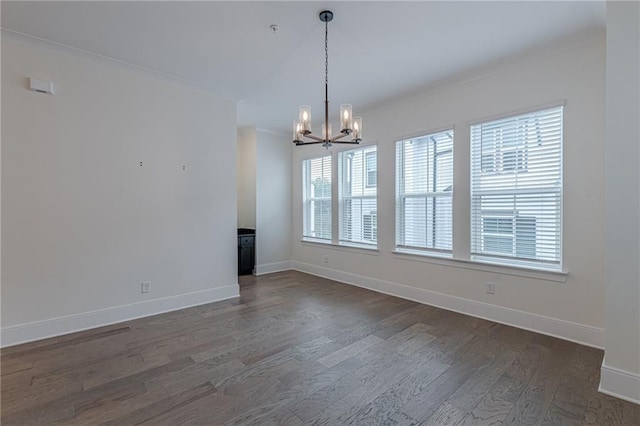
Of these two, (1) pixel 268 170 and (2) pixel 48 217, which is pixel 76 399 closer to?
(2) pixel 48 217

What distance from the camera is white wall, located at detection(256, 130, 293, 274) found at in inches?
233

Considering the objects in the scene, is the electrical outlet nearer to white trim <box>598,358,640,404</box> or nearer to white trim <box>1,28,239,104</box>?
white trim <box>598,358,640,404</box>

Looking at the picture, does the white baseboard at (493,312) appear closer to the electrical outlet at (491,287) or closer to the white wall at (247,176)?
the electrical outlet at (491,287)

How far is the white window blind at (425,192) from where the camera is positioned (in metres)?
3.91

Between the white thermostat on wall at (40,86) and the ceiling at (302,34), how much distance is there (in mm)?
409

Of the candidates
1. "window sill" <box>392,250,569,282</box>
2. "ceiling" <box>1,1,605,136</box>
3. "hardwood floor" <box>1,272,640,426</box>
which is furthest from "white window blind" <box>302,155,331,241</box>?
"hardwood floor" <box>1,272,640,426</box>

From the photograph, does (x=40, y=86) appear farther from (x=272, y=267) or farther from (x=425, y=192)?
(x=425, y=192)

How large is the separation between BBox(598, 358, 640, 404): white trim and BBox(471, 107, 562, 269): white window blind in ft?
3.78

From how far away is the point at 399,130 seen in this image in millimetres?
4375

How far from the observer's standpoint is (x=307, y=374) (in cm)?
234

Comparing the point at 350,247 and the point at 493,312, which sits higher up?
the point at 350,247

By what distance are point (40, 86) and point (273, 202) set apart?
12.5 feet

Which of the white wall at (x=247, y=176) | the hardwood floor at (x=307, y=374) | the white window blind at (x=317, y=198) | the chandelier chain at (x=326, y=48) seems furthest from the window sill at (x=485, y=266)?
the white wall at (x=247, y=176)

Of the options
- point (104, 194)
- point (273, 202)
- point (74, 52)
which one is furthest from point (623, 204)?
point (273, 202)
